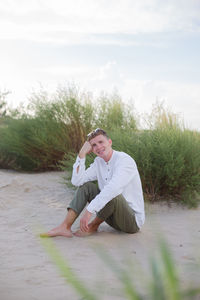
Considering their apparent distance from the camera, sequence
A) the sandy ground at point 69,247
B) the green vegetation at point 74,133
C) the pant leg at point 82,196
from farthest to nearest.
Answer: the green vegetation at point 74,133
the pant leg at point 82,196
the sandy ground at point 69,247

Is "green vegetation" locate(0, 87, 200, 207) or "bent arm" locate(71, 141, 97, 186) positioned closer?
"bent arm" locate(71, 141, 97, 186)

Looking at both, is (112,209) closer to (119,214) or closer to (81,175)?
(119,214)

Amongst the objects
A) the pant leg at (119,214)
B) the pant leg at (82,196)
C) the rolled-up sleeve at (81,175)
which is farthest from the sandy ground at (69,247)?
the rolled-up sleeve at (81,175)

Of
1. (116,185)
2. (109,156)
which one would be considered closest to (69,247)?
(116,185)

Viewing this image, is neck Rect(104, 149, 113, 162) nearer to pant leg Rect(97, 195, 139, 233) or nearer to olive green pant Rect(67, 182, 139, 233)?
olive green pant Rect(67, 182, 139, 233)

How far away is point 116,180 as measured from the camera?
13.2 feet

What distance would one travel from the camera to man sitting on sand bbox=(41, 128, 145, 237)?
4010mm

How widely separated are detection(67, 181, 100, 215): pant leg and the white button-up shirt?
0.36 ft

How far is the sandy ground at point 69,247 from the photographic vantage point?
277 centimetres

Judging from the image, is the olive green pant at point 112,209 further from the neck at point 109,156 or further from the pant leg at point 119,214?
the neck at point 109,156

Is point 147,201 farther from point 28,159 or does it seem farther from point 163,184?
point 28,159

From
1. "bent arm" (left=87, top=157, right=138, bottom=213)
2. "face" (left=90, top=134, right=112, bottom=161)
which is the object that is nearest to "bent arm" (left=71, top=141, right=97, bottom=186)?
"face" (left=90, top=134, right=112, bottom=161)

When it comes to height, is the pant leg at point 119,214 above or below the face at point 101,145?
below

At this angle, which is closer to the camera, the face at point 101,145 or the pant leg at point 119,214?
the pant leg at point 119,214
